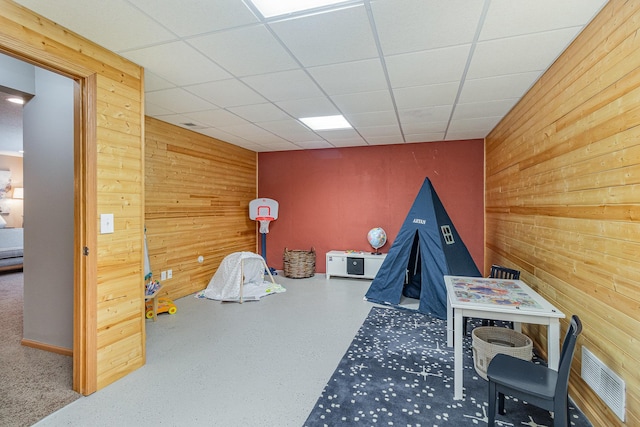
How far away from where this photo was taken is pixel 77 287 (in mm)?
2266

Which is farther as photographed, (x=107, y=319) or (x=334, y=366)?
(x=334, y=366)

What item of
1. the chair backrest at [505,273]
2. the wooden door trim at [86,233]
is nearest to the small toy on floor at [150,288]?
the wooden door trim at [86,233]

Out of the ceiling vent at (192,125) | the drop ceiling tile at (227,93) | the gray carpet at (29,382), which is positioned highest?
the ceiling vent at (192,125)

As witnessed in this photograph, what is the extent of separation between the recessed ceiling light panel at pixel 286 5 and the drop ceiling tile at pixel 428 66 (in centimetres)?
82

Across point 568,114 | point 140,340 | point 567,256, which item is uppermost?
point 568,114

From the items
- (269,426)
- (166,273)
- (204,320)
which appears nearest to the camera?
(269,426)

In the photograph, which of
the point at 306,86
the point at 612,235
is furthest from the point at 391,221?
the point at 612,235

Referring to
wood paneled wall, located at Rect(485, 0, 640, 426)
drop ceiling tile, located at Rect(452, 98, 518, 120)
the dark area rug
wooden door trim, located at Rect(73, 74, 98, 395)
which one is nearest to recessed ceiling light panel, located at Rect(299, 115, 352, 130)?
drop ceiling tile, located at Rect(452, 98, 518, 120)

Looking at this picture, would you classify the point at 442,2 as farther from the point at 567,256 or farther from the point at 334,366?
the point at 334,366

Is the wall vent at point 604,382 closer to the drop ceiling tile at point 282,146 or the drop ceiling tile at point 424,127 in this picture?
the drop ceiling tile at point 424,127

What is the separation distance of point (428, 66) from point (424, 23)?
2.13 ft

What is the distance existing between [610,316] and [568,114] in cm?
139

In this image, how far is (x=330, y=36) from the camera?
7.00 ft

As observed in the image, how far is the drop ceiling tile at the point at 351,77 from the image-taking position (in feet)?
8.50
